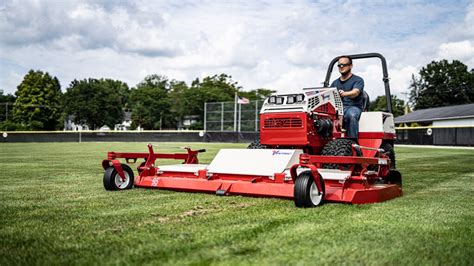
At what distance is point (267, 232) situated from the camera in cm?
432

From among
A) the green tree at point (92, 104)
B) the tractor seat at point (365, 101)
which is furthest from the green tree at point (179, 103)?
the tractor seat at point (365, 101)

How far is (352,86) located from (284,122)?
5.22 feet

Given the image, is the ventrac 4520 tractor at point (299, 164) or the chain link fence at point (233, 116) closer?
the ventrac 4520 tractor at point (299, 164)

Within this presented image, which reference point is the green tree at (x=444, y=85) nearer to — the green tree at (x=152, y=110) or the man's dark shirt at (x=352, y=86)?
the green tree at (x=152, y=110)

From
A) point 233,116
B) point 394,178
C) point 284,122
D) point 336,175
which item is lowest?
point 394,178

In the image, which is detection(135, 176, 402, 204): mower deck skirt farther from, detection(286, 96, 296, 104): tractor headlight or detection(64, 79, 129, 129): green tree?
detection(64, 79, 129, 129): green tree

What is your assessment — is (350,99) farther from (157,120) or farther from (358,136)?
(157,120)

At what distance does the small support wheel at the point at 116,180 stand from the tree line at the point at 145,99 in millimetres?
72566

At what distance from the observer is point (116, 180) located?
764 centimetres

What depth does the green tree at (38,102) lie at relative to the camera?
86.5m

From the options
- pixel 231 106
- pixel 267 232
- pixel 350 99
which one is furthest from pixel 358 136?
pixel 231 106

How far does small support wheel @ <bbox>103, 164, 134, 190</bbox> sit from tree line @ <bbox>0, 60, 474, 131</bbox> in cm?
7257

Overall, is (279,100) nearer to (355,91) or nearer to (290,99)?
(290,99)

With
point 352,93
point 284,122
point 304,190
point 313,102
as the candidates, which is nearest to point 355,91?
point 352,93
